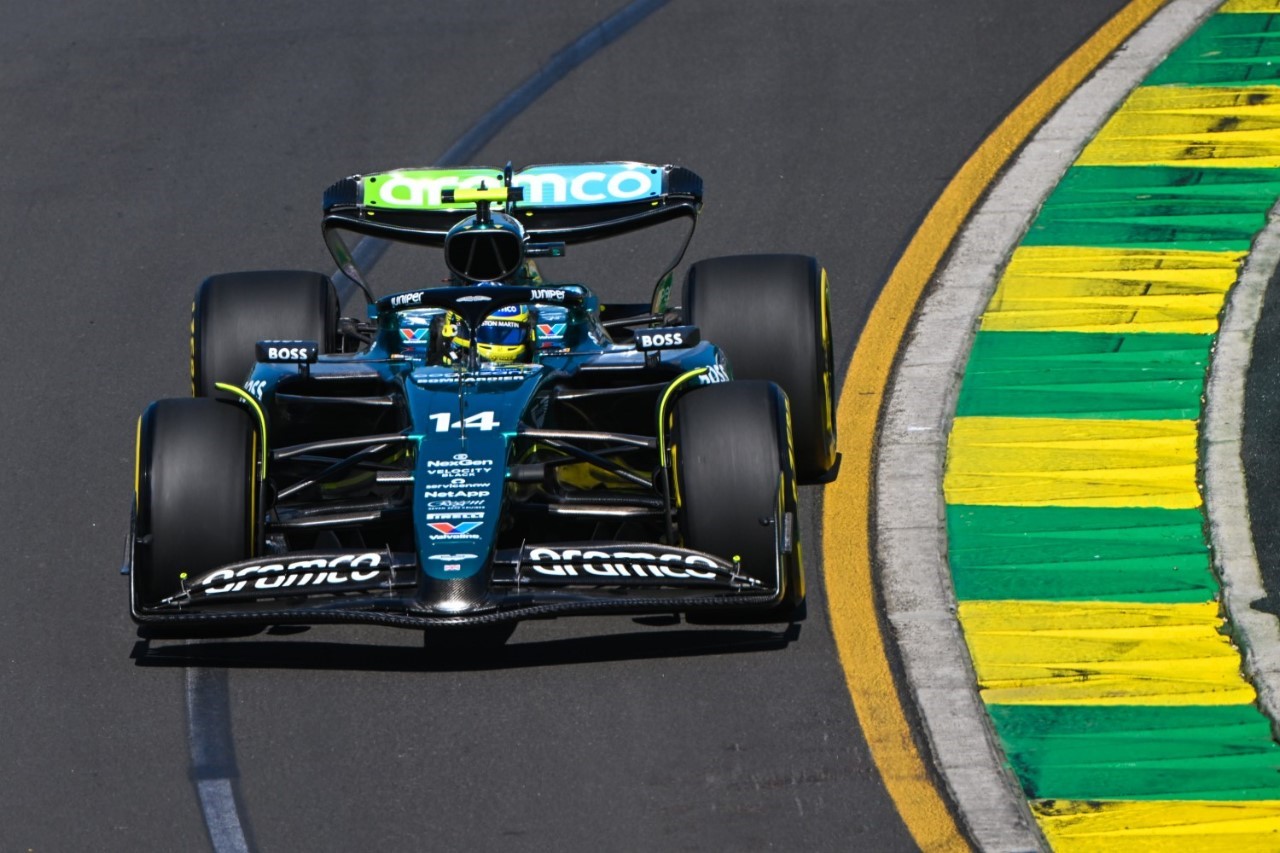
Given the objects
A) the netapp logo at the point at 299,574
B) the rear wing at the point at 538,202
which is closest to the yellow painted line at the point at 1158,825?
the netapp logo at the point at 299,574

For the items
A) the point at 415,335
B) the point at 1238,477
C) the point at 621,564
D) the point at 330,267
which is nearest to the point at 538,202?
the point at 415,335

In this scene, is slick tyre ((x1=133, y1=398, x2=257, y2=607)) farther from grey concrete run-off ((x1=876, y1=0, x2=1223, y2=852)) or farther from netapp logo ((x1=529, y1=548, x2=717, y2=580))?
grey concrete run-off ((x1=876, y1=0, x2=1223, y2=852))

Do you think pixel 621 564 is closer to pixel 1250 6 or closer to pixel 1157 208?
pixel 1157 208

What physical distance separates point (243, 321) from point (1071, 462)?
3745mm

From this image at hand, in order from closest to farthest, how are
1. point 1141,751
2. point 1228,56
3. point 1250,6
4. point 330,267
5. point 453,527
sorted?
point 1141,751 → point 453,527 → point 330,267 → point 1228,56 → point 1250,6

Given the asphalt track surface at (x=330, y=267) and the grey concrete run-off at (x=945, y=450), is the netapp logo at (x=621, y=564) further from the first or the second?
the grey concrete run-off at (x=945, y=450)

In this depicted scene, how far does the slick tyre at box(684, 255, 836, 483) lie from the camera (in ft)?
33.1

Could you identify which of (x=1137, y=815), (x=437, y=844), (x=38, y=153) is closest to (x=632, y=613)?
(x=437, y=844)

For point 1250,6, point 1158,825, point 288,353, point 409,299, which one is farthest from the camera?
point 1250,6

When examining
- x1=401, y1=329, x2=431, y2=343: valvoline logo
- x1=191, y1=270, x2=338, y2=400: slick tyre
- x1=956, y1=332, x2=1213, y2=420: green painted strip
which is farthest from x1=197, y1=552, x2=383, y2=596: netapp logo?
x1=956, y1=332, x2=1213, y2=420: green painted strip

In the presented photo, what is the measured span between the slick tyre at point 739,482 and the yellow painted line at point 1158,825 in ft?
4.69

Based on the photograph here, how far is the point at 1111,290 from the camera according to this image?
38.8 ft

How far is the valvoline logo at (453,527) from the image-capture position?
27.8ft

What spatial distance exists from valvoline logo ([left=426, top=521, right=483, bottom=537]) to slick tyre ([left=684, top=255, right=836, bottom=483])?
194 cm
